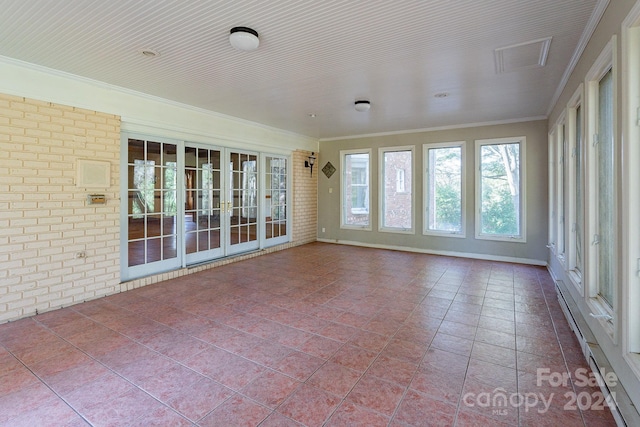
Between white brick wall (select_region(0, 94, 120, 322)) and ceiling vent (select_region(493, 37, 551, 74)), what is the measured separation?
4441 mm

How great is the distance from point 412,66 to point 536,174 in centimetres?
364

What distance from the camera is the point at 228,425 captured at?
5.68 feet

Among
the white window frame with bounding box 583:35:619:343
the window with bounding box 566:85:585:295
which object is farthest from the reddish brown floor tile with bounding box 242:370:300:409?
the window with bounding box 566:85:585:295

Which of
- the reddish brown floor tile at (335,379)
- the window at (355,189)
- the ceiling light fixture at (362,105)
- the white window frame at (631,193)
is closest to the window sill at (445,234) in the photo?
the window at (355,189)

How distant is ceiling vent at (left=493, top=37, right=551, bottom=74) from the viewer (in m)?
2.84

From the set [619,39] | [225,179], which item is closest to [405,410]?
[619,39]

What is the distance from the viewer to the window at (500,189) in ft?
18.5

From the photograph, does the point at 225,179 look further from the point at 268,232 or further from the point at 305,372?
the point at 305,372

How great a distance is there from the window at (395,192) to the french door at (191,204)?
243 cm

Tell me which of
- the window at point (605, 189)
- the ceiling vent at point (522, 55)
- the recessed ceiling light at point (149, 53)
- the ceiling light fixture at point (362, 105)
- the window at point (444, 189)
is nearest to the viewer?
the window at point (605, 189)

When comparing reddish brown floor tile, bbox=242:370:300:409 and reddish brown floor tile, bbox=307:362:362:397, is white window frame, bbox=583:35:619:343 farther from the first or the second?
reddish brown floor tile, bbox=242:370:300:409

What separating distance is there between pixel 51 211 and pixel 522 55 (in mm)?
5125

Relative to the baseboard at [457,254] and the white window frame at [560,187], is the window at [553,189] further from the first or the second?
the baseboard at [457,254]

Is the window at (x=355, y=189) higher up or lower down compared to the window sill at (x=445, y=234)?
higher up
